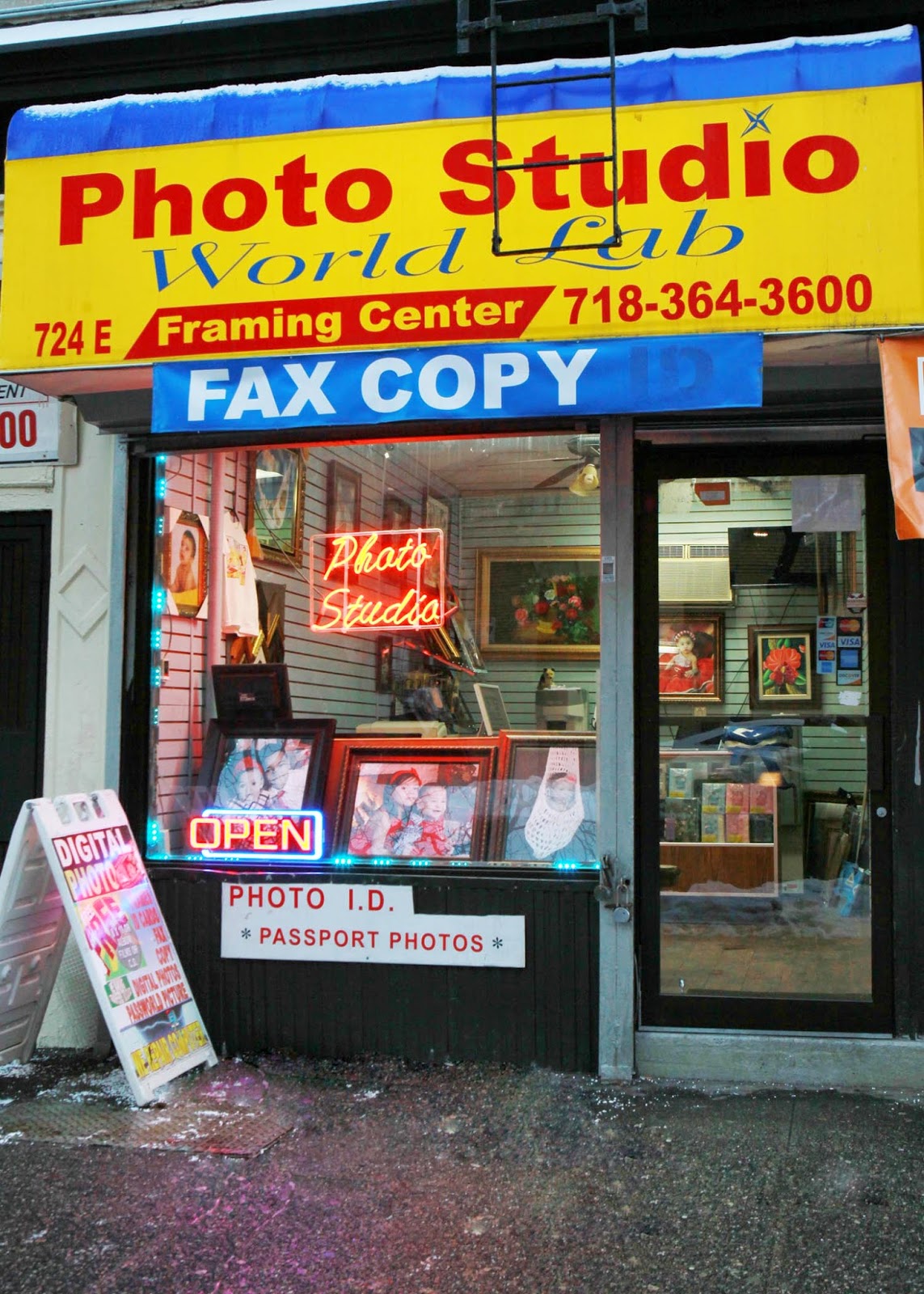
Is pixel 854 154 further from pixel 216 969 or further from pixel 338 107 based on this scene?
pixel 216 969

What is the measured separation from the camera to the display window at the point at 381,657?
5594mm

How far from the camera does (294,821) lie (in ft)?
18.7

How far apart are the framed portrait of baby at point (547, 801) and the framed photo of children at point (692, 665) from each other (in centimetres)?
42

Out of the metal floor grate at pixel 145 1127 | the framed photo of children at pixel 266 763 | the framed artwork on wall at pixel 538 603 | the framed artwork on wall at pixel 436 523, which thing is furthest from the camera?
the framed artwork on wall at pixel 436 523

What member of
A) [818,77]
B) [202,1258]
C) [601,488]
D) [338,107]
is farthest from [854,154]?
[202,1258]

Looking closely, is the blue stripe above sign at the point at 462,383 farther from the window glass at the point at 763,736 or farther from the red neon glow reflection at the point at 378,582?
the red neon glow reflection at the point at 378,582

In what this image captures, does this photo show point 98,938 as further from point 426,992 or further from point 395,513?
point 395,513

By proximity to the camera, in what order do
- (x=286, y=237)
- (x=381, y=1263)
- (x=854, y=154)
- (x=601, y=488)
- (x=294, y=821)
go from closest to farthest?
(x=381, y=1263)
(x=854, y=154)
(x=286, y=237)
(x=601, y=488)
(x=294, y=821)

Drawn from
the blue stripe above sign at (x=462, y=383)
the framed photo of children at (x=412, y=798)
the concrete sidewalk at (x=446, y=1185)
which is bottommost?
the concrete sidewalk at (x=446, y=1185)

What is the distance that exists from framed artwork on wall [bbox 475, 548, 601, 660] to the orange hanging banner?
1374 mm

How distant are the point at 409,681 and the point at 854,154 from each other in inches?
117

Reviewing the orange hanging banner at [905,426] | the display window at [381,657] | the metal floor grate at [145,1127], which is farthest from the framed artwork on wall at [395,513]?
the metal floor grate at [145,1127]

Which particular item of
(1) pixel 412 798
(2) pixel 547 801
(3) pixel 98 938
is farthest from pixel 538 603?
(3) pixel 98 938

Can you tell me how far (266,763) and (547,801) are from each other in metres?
1.37
